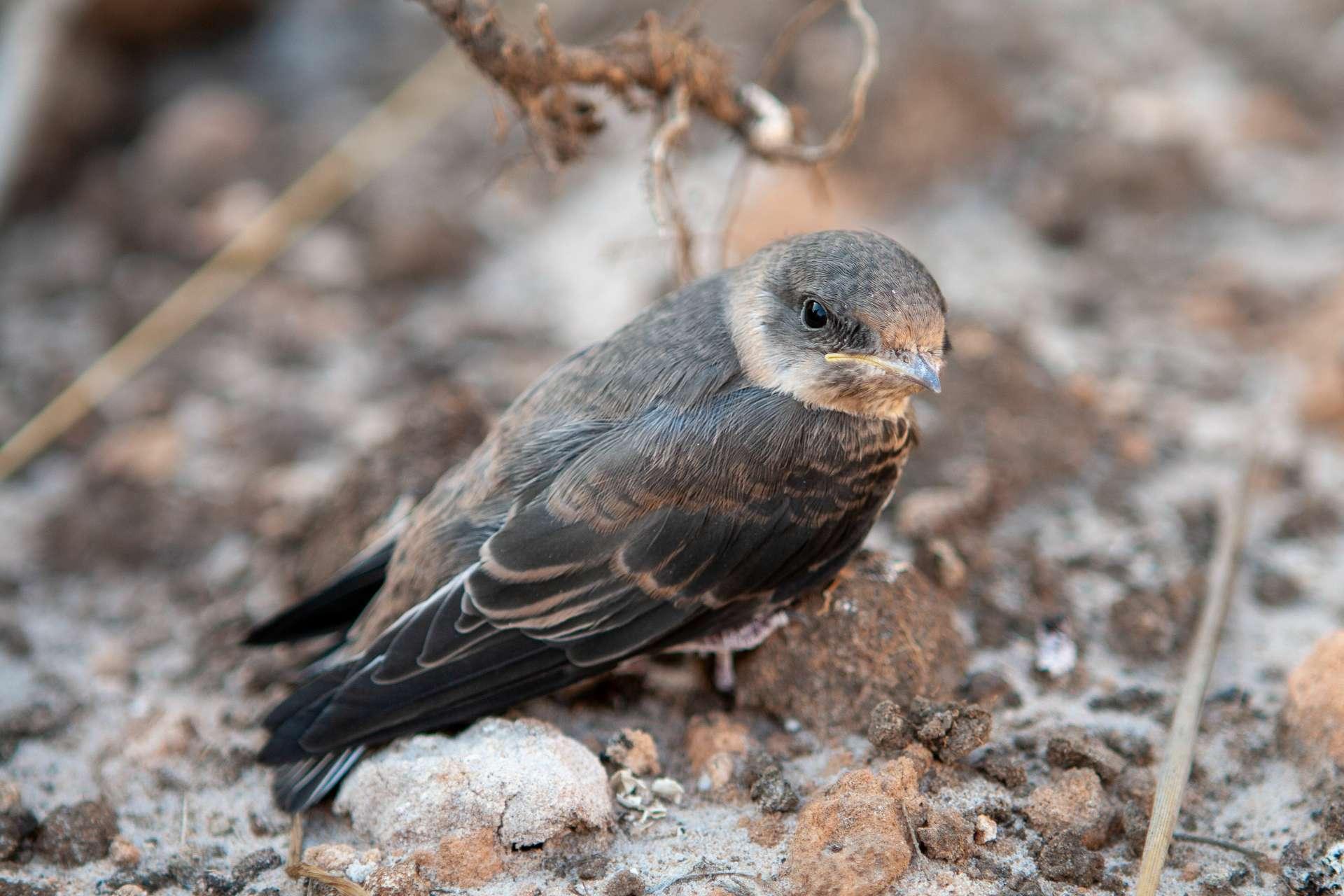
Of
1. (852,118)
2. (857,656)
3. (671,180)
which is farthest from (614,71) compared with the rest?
(857,656)

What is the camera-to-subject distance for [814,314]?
2.83 m

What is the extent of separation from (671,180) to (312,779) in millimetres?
1964

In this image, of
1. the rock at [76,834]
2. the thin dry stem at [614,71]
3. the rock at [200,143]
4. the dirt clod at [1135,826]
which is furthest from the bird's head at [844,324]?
the rock at [200,143]

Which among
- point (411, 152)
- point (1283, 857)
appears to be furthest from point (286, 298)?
point (1283, 857)

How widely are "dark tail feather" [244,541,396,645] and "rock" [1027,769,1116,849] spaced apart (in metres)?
1.80

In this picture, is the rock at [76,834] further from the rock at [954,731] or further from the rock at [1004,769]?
the rock at [1004,769]

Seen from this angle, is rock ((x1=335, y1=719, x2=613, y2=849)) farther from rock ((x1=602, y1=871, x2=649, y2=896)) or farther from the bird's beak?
the bird's beak

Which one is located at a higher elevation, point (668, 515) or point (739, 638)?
point (668, 515)

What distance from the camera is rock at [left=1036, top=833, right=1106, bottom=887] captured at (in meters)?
2.52

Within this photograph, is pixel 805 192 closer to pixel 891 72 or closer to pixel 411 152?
pixel 891 72

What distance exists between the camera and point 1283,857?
258cm

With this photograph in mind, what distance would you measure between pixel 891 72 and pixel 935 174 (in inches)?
19.5

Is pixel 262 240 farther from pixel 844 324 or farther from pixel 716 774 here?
pixel 716 774

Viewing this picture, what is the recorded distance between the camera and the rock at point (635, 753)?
2.88m
